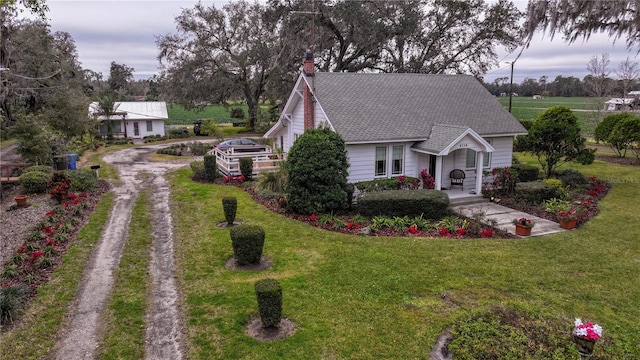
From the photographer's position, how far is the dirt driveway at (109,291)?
7070 mm

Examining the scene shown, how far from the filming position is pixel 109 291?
9156 mm

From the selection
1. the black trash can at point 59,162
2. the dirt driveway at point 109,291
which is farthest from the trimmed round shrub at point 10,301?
the black trash can at point 59,162

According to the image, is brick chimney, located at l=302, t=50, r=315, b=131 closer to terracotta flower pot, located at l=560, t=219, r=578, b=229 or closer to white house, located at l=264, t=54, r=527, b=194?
white house, located at l=264, t=54, r=527, b=194

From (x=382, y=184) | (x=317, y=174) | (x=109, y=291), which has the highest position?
(x=317, y=174)

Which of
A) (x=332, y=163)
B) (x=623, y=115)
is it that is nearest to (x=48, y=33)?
(x=332, y=163)

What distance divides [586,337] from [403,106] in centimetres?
1435

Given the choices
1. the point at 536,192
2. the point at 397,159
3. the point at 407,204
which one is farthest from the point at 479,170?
the point at 407,204

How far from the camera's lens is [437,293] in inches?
356

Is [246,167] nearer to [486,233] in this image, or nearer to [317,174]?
[317,174]

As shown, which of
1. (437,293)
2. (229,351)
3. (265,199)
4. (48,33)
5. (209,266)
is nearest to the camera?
(229,351)

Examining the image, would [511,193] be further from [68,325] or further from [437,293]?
[68,325]

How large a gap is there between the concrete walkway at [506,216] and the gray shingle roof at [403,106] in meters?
3.59

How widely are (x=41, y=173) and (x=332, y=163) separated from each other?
13.3 meters

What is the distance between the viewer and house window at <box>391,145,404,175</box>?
17.6m
